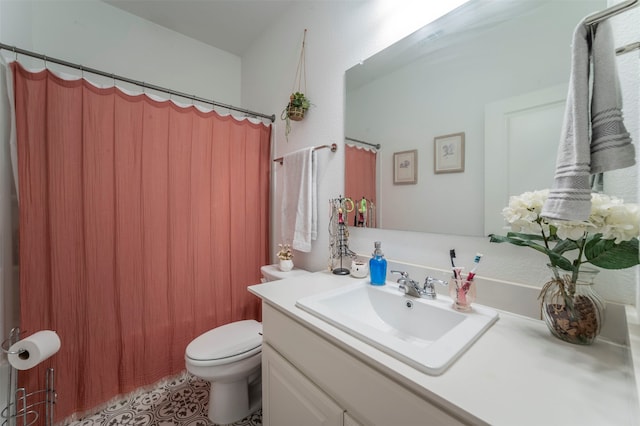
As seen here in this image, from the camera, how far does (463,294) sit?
0.79 metres

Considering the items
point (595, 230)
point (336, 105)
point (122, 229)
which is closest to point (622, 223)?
point (595, 230)

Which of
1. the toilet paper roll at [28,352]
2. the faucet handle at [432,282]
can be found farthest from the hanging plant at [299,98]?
the toilet paper roll at [28,352]

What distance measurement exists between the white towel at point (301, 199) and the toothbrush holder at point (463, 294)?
830 millimetres

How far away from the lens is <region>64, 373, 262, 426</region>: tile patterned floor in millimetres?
1270

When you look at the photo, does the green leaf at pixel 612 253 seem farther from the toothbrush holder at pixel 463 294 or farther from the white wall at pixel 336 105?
the toothbrush holder at pixel 463 294

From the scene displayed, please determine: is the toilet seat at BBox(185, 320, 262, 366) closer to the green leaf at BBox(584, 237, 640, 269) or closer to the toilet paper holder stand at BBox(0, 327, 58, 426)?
the toilet paper holder stand at BBox(0, 327, 58, 426)

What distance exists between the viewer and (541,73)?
74 centimetres

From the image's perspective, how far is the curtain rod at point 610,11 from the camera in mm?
478

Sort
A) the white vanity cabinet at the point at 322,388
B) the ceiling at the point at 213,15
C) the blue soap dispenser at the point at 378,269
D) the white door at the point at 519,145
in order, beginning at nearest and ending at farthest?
1. the white vanity cabinet at the point at 322,388
2. the white door at the point at 519,145
3. the blue soap dispenser at the point at 378,269
4. the ceiling at the point at 213,15

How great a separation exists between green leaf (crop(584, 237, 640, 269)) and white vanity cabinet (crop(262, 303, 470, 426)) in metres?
0.51

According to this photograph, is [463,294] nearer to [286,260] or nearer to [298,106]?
[286,260]

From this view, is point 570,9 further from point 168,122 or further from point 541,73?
point 168,122

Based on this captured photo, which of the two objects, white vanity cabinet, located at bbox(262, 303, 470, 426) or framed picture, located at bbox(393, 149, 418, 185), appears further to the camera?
framed picture, located at bbox(393, 149, 418, 185)

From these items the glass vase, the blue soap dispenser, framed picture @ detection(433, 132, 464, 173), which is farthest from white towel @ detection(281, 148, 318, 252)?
the glass vase
